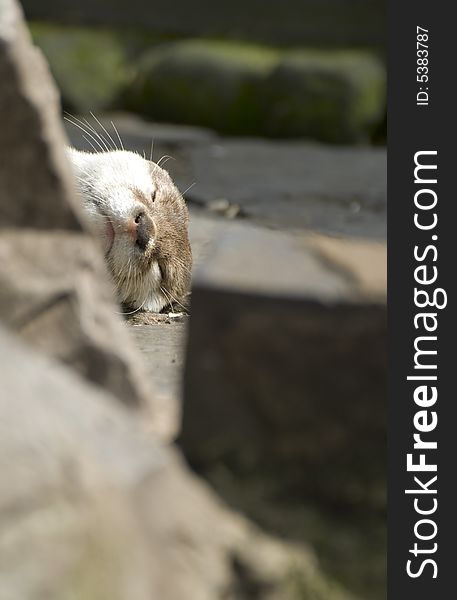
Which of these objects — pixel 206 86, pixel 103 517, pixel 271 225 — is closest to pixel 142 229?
pixel 271 225

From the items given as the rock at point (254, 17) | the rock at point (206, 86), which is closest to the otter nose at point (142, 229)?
the rock at point (206, 86)

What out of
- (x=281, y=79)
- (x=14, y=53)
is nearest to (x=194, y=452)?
(x=14, y=53)

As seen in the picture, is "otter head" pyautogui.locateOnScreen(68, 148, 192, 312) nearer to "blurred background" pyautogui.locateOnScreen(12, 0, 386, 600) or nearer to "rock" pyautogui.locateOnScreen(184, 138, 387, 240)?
"blurred background" pyautogui.locateOnScreen(12, 0, 386, 600)

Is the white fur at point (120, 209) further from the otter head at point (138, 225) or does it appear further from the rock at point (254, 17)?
the rock at point (254, 17)

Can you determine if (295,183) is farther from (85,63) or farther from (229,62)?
(85,63)

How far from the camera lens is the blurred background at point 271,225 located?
6.01 feet

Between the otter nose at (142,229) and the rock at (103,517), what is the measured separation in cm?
215

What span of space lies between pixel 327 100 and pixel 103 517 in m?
7.22

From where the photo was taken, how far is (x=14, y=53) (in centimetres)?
206

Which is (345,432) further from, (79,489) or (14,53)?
(14,53)

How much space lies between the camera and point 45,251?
2043mm

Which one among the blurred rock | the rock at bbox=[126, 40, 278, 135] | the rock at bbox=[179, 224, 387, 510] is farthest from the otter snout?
the rock at bbox=[126, 40, 278, 135]

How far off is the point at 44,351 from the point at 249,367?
0.39m

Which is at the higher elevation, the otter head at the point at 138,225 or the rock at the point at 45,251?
the otter head at the point at 138,225
